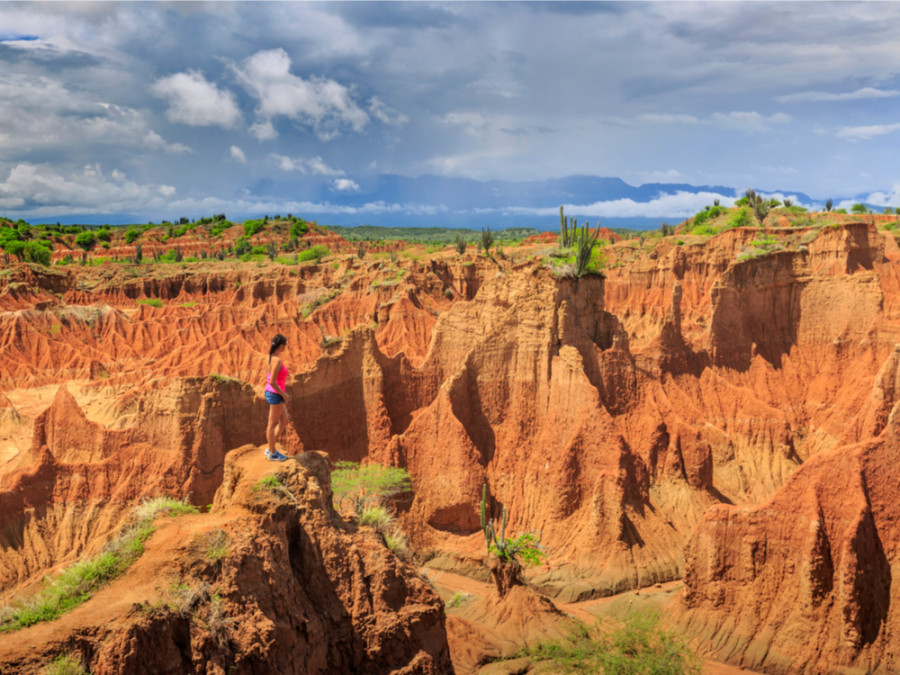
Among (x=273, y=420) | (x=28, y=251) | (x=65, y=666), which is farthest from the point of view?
(x=28, y=251)

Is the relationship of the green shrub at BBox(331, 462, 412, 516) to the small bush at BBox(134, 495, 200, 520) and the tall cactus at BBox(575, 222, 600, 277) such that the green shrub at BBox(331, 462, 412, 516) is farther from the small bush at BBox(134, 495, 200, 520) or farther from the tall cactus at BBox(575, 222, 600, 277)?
the small bush at BBox(134, 495, 200, 520)

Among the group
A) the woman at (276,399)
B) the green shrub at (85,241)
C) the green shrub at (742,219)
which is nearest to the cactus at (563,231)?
the woman at (276,399)

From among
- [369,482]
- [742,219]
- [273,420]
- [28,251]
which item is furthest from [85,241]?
[273,420]

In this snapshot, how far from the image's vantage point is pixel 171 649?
8.55 metres

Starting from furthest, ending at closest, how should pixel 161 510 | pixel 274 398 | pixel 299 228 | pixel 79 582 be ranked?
pixel 299 228, pixel 274 398, pixel 161 510, pixel 79 582

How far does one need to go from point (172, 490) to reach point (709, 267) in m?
40.8

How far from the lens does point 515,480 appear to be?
82.5 ft

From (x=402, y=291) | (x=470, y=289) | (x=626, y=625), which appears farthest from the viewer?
(x=470, y=289)

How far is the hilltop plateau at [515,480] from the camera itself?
1013 cm

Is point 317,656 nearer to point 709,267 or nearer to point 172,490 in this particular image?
point 172,490

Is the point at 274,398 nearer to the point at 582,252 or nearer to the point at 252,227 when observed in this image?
the point at 582,252

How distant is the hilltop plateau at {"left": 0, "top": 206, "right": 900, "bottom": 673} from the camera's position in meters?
10.1

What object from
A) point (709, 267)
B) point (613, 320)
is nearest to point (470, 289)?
point (709, 267)

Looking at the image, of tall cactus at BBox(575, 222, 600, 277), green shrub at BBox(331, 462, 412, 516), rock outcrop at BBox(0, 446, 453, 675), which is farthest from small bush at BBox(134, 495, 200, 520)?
tall cactus at BBox(575, 222, 600, 277)
